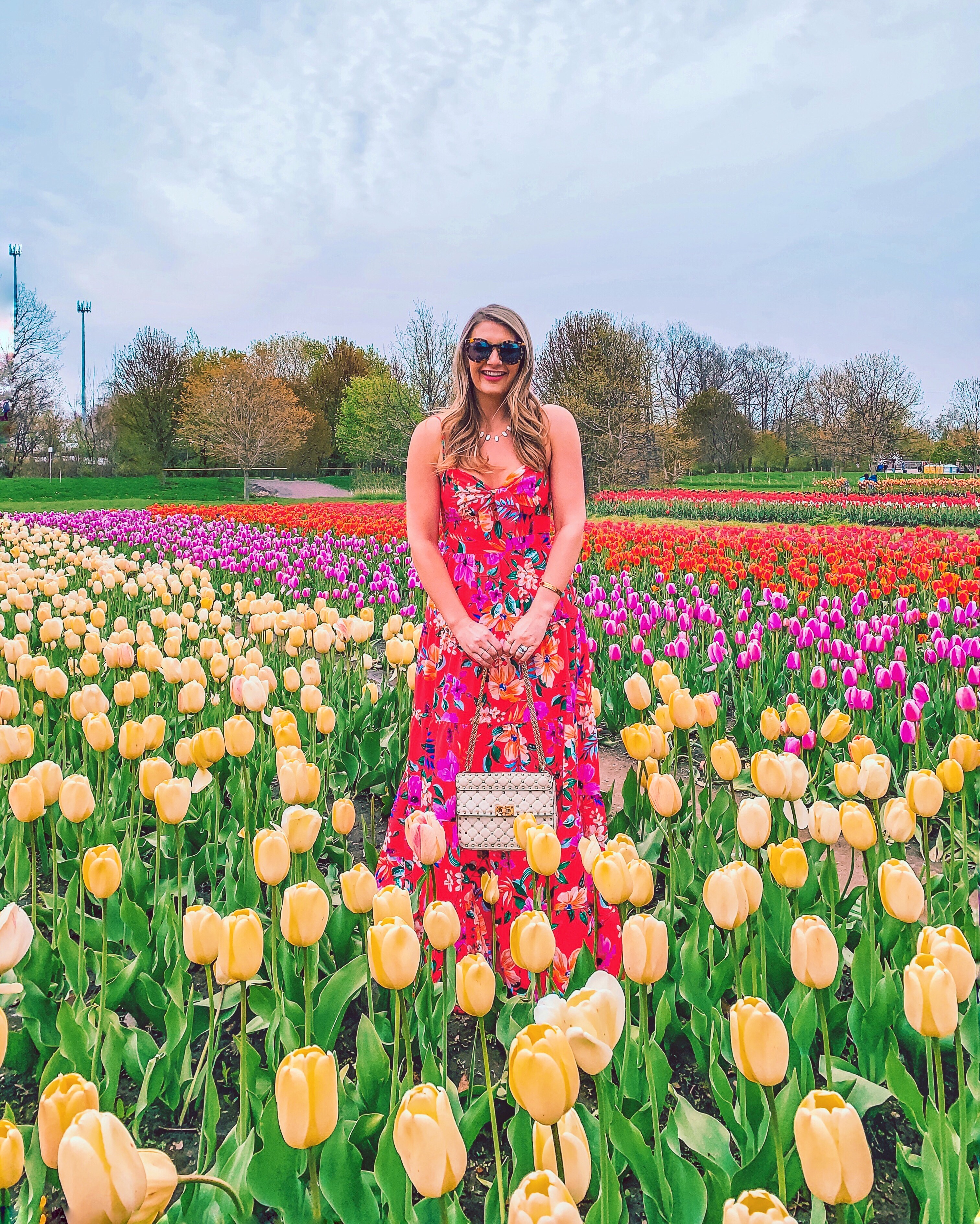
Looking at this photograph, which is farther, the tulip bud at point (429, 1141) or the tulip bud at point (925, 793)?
the tulip bud at point (925, 793)

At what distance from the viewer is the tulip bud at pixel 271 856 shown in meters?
1.47

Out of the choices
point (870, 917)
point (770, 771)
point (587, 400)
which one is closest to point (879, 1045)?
point (870, 917)

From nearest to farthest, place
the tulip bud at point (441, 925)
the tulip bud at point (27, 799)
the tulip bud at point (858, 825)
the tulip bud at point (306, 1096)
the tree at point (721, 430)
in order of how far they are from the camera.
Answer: the tulip bud at point (306, 1096) < the tulip bud at point (441, 925) < the tulip bud at point (858, 825) < the tulip bud at point (27, 799) < the tree at point (721, 430)

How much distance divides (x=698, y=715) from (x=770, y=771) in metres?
0.53

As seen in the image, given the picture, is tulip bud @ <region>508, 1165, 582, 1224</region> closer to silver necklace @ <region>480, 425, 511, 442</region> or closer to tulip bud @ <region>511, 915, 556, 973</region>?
tulip bud @ <region>511, 915, 556, 973</region>

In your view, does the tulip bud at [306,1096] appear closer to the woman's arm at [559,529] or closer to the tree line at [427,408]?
the woman's arm at [559,529]

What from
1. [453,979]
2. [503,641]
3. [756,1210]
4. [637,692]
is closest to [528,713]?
[503,641]

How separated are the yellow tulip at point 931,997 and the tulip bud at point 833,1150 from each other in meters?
0.26

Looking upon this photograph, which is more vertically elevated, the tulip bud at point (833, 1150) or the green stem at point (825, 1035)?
the tulip bud at point (833, 1150)

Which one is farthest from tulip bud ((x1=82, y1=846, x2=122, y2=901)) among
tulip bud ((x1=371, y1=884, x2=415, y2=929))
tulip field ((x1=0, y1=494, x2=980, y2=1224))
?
tulip bud ((x1=371, y1=884, x2=415, y2=929))

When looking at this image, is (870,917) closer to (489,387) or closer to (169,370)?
(489,387)

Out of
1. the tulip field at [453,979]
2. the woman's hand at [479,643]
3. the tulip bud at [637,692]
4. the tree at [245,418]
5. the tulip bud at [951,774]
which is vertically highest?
the tree at [245,418]

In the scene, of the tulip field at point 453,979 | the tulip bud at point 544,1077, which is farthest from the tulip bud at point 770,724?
the tulip bud at point 544,1077

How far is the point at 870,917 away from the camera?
1.69 meters
